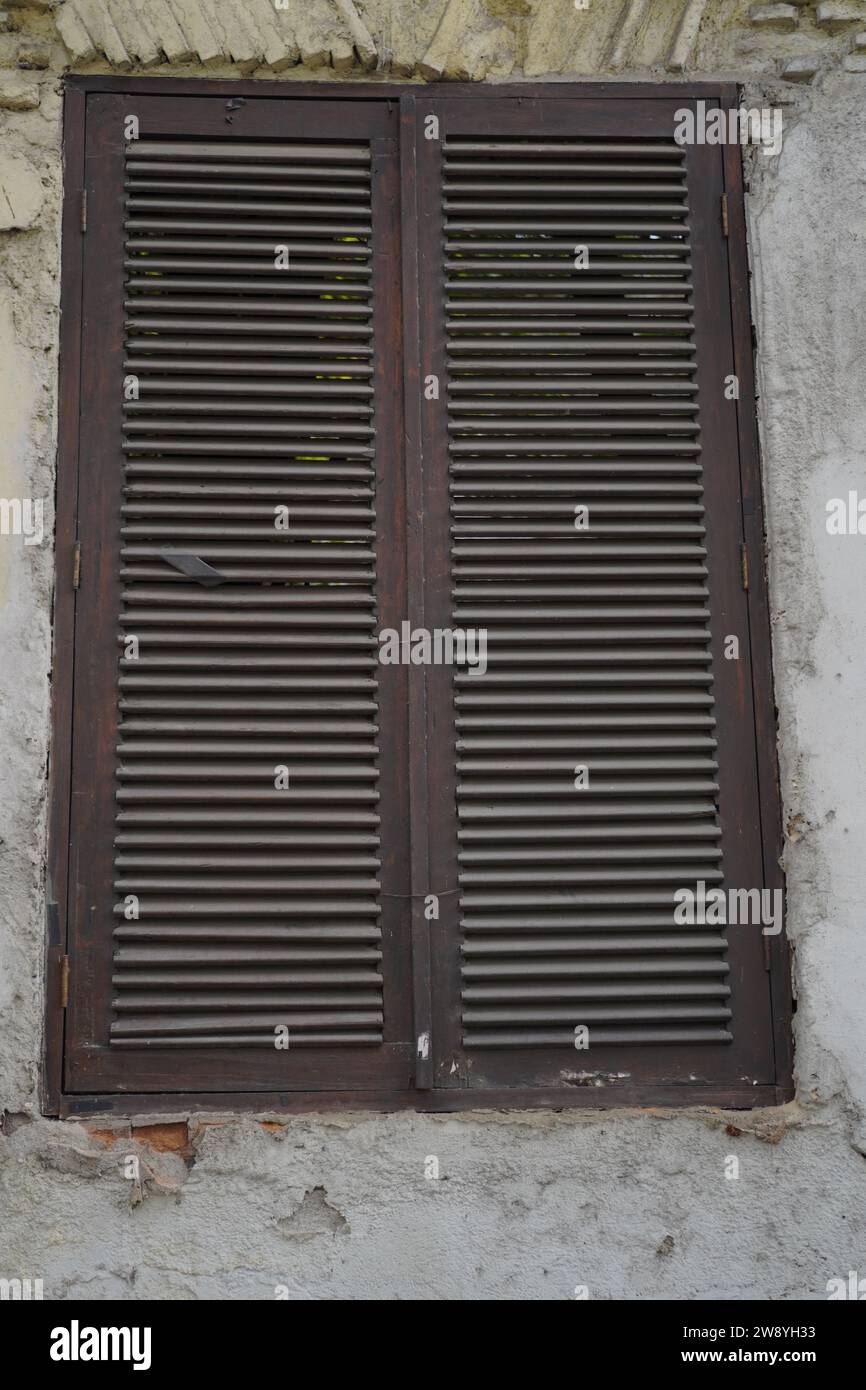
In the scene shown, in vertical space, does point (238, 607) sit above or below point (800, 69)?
below

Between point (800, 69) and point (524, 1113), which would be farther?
point (800, 69)

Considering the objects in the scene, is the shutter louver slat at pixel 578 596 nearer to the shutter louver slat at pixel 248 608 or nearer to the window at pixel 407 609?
the window at pixel 407 609

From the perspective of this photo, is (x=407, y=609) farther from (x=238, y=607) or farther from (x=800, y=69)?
(x=800, y=69)

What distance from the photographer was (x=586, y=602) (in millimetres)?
3670

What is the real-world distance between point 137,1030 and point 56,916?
356mm

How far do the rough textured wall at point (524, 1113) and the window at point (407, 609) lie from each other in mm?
83

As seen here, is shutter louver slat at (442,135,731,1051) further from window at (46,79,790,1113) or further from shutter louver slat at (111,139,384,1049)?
shutter louver slat at (111,139,384,1049)

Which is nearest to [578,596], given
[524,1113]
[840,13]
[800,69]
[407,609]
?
[407,609]

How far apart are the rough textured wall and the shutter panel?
0.48ft

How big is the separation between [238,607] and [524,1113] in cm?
151

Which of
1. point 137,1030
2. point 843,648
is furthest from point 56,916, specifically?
point 843,648

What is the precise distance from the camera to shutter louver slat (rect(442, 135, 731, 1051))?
348 centimetres

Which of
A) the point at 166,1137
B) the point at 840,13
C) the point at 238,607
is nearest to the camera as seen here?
the point at 166,1137

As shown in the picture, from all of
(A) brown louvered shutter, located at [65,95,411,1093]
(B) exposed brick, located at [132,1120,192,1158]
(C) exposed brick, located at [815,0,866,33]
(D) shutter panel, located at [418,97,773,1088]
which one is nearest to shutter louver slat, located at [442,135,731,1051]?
(D) shutter panel, located at [418,97,773,1088]
